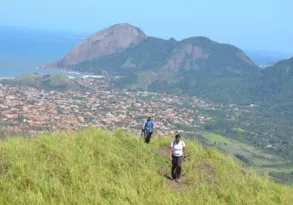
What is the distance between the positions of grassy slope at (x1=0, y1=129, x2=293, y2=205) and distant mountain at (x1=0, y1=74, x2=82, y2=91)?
107 meters

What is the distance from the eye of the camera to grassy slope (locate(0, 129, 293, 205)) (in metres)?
6.68

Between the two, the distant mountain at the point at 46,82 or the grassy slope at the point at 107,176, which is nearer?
the grassy slope at the point at 107,176

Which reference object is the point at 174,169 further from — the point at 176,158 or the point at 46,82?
the point at 46,82

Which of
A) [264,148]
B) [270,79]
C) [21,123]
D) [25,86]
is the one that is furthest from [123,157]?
[270,79]

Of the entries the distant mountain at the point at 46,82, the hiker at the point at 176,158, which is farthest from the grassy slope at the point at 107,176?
the distant mountain at the point at 46,82

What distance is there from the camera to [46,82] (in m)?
119

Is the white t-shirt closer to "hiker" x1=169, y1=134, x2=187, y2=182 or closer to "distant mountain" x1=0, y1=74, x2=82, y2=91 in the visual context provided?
"hiker" x1=169, y1=134, x2=187, y2=182

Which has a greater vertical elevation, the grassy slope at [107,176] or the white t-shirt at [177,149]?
the white t-shirt at [177,149]

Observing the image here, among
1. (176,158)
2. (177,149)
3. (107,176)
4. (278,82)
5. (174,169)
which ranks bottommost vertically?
(278,82)

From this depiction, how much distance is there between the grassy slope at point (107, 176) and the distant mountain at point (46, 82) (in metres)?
107

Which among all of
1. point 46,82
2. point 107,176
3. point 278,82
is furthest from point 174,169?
point 278,82

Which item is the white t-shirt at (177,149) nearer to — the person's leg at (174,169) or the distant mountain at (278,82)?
the person's leg at (174,169)

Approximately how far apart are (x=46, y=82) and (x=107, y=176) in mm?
116235

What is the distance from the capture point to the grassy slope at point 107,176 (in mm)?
6684
